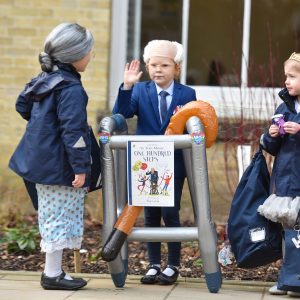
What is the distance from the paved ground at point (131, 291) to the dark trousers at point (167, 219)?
199mm

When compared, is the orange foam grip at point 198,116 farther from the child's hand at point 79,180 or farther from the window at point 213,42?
the window at point 213,42

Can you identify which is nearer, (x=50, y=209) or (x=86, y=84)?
(x=50, y=209)

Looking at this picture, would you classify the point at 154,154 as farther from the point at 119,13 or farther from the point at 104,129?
the point at 119,13

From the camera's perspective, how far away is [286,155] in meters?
6.03

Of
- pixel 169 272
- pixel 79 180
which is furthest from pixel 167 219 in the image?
pixel 79 180

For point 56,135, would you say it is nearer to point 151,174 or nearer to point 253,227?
point 151,174

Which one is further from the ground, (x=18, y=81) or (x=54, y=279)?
(x=18, y=81)

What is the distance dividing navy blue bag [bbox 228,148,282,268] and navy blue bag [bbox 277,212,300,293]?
0.49ft

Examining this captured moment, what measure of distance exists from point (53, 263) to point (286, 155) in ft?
5.51

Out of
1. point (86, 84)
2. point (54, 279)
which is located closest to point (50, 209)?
point (54, 279)

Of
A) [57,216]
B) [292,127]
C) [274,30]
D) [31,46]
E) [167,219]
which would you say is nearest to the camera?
[292,127]

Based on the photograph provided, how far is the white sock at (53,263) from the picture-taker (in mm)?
6211

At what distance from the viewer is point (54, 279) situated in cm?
624

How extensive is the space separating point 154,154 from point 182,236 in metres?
0.56
